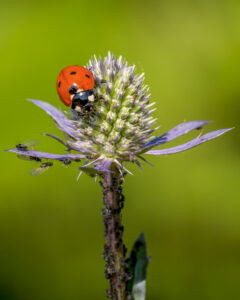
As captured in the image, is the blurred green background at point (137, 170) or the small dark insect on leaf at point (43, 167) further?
the blurred green background at point (137, 170)

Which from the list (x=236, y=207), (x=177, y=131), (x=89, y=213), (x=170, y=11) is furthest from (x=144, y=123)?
(x=170, y=11)

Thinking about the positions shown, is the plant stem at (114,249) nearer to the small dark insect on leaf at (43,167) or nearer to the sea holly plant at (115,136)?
Answer: the sea holly plant at (115,136)

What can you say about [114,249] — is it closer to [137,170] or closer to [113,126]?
[113,126]

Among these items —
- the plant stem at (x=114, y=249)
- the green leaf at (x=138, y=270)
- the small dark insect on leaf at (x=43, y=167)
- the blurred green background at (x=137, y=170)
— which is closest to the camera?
the plant stem at (x=114, y=249)

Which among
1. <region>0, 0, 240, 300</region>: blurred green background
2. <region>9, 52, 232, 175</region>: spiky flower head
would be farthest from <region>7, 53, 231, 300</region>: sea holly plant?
<region>0, 0, 240, 300</region>: blurred green background

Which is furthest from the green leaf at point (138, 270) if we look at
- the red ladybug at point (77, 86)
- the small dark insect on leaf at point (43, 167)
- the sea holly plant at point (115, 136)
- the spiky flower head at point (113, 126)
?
the red ladybug at point (77, 86)

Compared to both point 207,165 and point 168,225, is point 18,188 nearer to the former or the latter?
point 168,225

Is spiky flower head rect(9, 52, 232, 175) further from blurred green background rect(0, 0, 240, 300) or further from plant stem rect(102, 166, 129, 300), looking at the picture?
blurred green background rect(0, 0, 240, 300)
